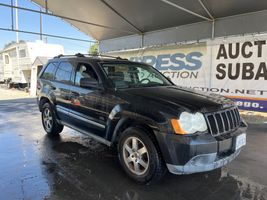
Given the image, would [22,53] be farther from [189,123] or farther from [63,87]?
[189,123]

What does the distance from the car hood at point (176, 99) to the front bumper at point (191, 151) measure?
1.20 feet

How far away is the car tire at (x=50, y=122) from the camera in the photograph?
5570 millimetres

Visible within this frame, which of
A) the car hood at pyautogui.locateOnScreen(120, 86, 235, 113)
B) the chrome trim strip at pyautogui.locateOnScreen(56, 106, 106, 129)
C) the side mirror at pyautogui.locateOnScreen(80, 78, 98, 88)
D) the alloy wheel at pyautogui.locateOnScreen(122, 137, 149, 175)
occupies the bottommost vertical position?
the alloy wheel at pyautogui.locateOnScreen(122, 137, 149, 175)

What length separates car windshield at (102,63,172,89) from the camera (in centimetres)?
409

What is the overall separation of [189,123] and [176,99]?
17.5 inches

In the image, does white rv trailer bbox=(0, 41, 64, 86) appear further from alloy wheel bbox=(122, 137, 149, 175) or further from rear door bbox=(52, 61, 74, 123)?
alloy wheel bbox=(122, 137, 149, 175)

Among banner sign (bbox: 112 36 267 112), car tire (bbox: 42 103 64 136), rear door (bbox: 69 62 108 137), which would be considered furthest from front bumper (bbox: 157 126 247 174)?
Answer: banner sign (bbox: 112 36 267 112)

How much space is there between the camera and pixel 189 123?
3023 millimetres

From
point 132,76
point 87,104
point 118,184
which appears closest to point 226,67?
point 132,76

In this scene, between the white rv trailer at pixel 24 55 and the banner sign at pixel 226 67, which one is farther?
the white rv trailer at pixel 24 55

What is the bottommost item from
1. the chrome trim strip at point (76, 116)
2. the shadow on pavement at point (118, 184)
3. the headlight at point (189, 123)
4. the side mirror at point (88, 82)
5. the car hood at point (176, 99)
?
the shadow on pavement at point (118, 184)

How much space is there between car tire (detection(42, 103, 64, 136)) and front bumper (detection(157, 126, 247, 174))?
3198 millimetres

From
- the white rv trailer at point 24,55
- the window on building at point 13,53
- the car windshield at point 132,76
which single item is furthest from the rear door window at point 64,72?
the window on building at point 13,53

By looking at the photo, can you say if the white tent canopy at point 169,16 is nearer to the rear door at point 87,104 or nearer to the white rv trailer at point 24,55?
the rear door at point 87,104
